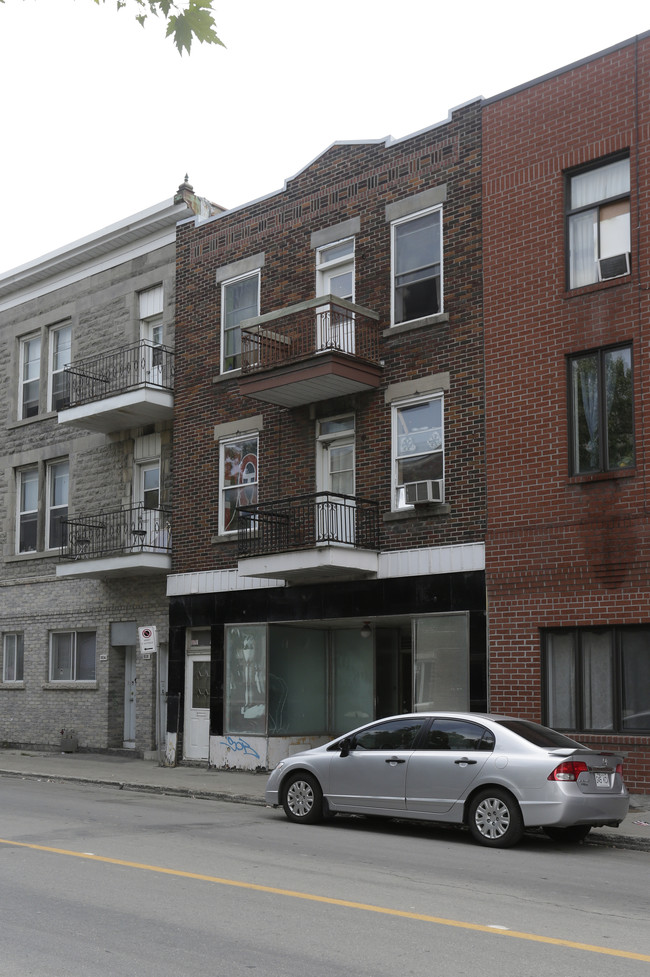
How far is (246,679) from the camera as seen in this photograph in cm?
2012

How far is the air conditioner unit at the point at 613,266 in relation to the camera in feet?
51.3

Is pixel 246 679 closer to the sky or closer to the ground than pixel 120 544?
closer to the ground

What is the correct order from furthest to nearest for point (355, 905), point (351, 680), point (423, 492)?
point (351, 680) < point (423, 492) < point (355, 905)

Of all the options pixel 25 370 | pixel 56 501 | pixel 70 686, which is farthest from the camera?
pixel 25 370

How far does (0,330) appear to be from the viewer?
27.5 meters

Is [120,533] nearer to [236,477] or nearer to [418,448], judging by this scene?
[236,477]

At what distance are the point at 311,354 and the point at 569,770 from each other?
29.3 feet

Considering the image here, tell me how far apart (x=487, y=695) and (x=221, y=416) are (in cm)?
807

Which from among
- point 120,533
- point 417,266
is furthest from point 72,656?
point 417,266

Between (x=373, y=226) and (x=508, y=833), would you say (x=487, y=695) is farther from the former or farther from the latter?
(x=373, y=226)

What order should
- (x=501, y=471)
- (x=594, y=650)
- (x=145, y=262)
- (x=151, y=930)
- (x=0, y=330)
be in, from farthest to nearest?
(x=0, y=330) < (x=145, y=262) < (x=501, y=471) < (x=594, y=650) < (x=151, y=930)

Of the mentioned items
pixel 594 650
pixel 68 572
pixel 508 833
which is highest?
pixel 68 572

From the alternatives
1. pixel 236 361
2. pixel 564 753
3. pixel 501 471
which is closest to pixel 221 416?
pixel 236 361

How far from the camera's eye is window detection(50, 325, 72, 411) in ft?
83.4
